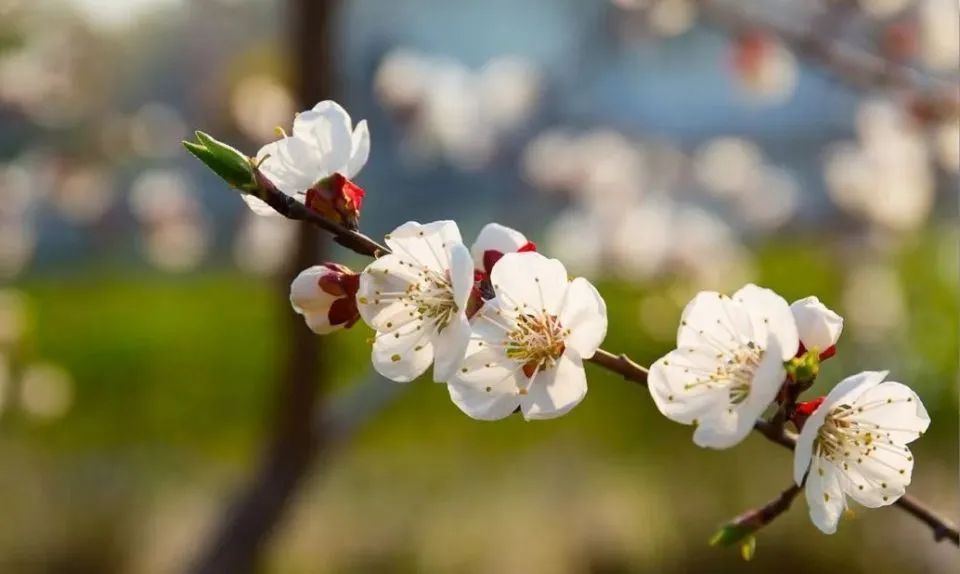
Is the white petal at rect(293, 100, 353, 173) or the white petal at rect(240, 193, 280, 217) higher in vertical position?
the white petal at rect(293, 100, 353, 173)

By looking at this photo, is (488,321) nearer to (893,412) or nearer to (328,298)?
(328,298)

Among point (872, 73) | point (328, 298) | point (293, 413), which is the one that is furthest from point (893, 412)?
point (293, 413)

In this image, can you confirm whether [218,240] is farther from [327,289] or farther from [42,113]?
[327,289]

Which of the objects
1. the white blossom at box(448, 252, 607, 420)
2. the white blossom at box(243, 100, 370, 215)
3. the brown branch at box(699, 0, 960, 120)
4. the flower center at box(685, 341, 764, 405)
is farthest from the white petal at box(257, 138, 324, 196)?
the brown branch at box(699, 0, 960, 120)

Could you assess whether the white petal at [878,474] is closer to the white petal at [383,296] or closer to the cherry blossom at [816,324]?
the cherry blossom at [816,324]

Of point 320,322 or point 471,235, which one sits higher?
point 320,322

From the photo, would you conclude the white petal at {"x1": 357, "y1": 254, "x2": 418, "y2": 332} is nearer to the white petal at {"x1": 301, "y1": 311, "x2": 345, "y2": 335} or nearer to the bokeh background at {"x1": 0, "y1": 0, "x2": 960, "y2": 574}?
the white petal at {"x1": 301, "y1": 311, "x2": 345, "y2": 335}

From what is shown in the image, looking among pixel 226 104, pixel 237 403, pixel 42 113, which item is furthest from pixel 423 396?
pixel 42 113

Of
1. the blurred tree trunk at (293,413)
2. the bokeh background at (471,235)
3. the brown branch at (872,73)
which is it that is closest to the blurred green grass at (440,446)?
the bokeh background at (471,235)
